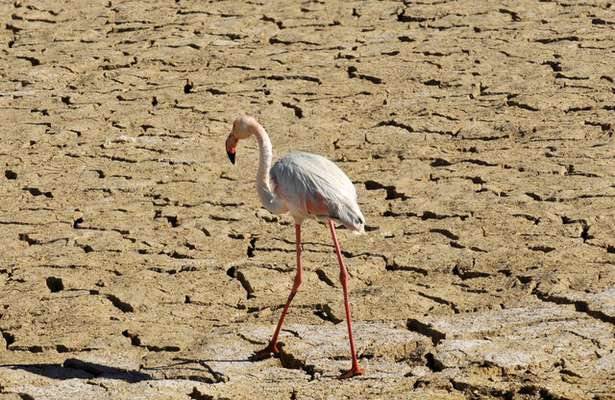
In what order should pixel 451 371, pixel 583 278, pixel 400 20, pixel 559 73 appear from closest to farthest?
pixel 451 371 < pixel 583 278 < pixel 559 73 < pixel 400 20

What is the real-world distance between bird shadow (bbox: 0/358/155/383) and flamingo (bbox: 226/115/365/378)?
450 mm

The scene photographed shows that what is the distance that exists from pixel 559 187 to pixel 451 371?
6.72 feet

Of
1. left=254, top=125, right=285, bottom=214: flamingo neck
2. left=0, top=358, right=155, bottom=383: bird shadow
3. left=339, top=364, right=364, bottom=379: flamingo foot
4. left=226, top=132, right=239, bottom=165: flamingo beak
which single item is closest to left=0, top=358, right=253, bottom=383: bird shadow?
left=0, top=358, right=155, bottom=383: bird shadow

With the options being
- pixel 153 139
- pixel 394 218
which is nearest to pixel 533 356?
pixel 394 218

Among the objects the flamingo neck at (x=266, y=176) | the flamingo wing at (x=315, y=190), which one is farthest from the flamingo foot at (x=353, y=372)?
the flamingo neck at (x=266, y=176)

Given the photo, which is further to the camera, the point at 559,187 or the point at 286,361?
the point at 559,187

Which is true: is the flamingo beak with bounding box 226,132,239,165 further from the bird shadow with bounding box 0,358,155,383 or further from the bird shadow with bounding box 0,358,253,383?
the bird shadow with bounding box 0,358,155,383

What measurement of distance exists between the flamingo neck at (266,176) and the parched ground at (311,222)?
501 mm

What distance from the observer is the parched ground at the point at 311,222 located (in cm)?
492

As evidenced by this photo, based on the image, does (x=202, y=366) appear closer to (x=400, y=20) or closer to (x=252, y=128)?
(x=252, y=128)

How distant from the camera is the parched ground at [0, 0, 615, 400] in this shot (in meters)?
4.92

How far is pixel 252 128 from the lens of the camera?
5094 millimetres

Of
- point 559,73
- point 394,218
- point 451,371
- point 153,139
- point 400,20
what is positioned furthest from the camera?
point 400,20

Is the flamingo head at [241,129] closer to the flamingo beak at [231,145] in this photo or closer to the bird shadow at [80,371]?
the flamingo beak at [231,145]
